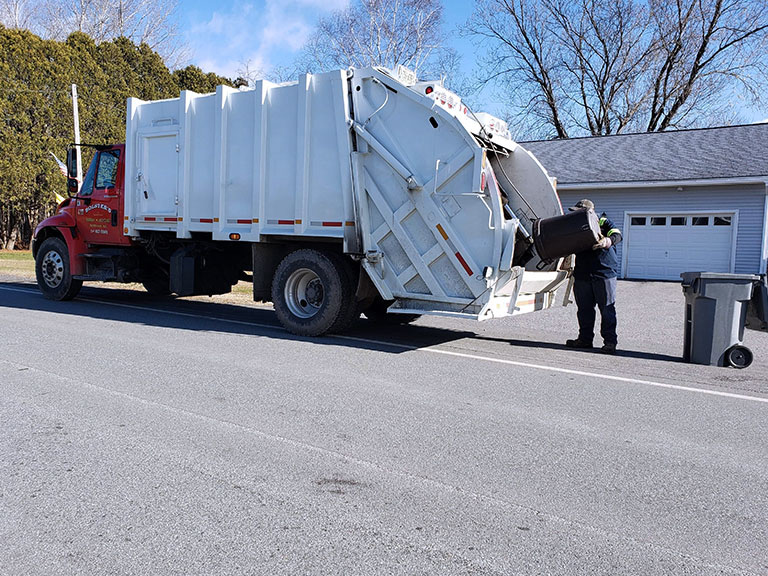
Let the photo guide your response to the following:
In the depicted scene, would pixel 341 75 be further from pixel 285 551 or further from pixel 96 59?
pixel 96 59

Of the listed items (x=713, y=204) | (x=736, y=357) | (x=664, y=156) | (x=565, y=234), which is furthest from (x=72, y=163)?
(x=664, y=156)

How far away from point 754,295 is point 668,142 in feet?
50.3

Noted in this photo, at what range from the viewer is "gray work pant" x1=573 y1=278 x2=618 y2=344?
322 inches

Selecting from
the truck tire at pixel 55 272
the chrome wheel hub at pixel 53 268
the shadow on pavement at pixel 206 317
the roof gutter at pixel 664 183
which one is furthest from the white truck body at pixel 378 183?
the roof gutter at pixel 664 183

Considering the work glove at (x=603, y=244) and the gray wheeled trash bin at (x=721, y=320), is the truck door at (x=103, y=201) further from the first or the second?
the gray wheeled trash bin at (x=721, y=320)

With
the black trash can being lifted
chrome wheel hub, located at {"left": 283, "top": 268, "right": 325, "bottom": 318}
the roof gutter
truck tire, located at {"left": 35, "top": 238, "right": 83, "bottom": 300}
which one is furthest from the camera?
the roof gutter

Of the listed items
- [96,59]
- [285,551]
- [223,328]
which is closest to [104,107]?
[96,59]

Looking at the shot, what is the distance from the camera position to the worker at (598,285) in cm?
818

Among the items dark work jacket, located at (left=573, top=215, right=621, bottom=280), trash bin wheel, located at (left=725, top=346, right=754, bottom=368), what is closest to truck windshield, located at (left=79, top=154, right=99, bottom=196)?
dark work jacket, located at (left=573, top=215, right=621, bottom=280)

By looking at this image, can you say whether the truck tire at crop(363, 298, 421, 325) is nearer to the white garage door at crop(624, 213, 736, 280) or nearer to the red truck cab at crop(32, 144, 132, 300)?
the red truck cab at crop(32, 144, 132, 300)

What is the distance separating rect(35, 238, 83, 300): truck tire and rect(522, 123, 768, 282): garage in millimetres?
13609

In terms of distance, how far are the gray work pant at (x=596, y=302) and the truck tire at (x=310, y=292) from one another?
2.89 meters

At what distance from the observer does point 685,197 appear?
62.7 ft

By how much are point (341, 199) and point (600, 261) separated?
10.7ft
